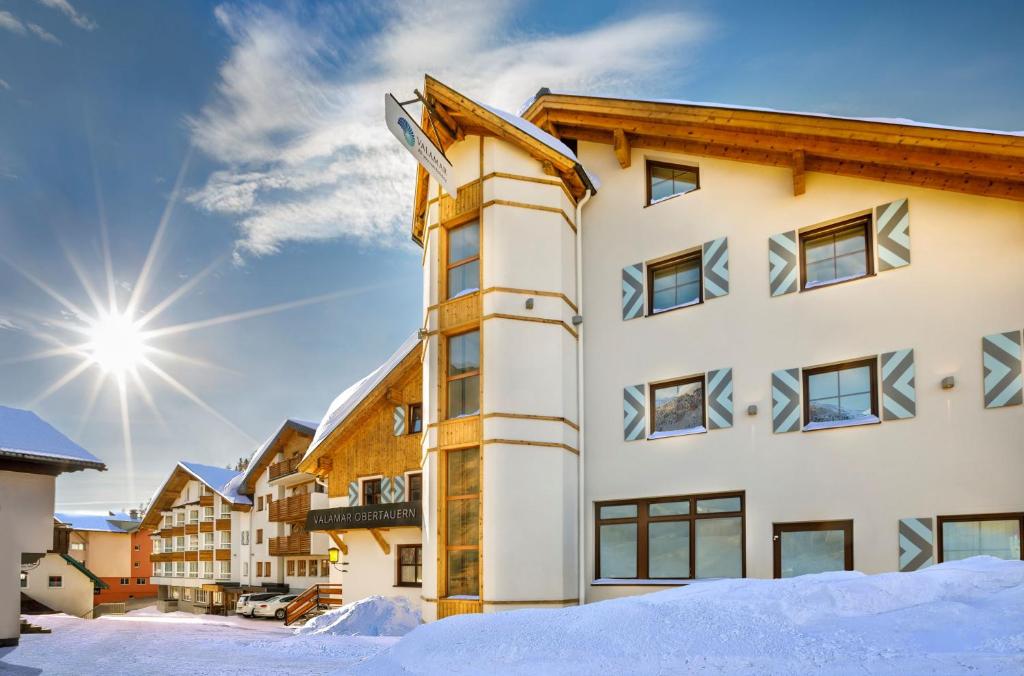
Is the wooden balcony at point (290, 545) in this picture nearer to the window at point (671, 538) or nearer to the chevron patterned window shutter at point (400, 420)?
the chevron patterned window shutter at point (400, 420)

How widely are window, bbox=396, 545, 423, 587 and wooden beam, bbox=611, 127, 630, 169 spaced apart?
36.4ft

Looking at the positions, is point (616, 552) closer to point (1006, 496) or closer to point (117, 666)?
point (1006, 496)

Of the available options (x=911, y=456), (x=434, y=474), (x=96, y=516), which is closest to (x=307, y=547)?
(x=434, y=474)

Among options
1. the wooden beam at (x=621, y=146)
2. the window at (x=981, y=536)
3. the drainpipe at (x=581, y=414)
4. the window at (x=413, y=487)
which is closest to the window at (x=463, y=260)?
the drainpipe at (x=581, y=414)

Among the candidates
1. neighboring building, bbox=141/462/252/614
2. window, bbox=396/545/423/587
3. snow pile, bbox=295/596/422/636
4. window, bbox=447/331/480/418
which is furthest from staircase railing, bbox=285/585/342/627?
neighboring building, bbox=141/462/252/614

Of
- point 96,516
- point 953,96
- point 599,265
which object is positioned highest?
point 953,96

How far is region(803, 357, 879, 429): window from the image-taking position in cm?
1341

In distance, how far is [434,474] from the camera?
54.5 feet

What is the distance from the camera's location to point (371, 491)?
78.6 ft

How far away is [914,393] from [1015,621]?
638 centimetres

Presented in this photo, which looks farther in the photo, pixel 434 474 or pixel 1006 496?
pixel 434 474

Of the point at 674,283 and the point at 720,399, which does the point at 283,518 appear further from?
the point at 720,399

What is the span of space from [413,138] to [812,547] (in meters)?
9.70

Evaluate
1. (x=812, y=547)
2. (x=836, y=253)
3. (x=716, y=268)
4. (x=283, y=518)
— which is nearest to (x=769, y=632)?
(x=812, y=547)
